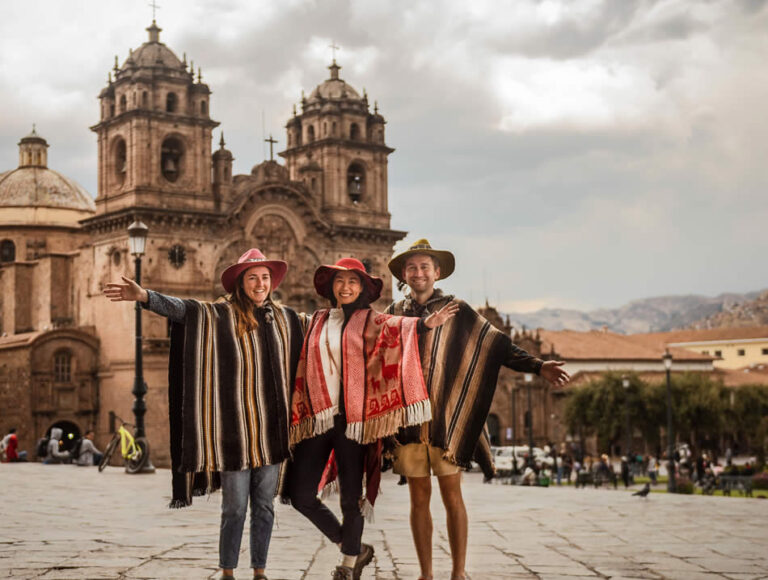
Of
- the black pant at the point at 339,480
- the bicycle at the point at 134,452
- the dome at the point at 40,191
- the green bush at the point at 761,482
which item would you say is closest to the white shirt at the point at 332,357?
the black pant at the point at 339,480

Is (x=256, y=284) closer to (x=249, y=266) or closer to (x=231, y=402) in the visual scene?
(x=249, y=266)

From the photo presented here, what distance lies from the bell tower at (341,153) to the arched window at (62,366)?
1426 cm

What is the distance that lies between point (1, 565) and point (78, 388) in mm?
40673

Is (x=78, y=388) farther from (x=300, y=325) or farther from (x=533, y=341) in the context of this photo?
(x=300, y=325)

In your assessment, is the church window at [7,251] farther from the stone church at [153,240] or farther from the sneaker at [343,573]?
the sneaker at [343,573]

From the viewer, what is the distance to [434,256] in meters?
7.47

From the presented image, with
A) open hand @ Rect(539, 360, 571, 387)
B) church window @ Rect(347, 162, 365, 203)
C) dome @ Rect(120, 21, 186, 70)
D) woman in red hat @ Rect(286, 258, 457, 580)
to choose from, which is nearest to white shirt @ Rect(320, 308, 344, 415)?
woman in red hat @ Rect(286, 258, 457, 580)

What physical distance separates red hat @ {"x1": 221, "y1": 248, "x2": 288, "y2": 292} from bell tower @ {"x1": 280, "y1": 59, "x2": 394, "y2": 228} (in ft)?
154

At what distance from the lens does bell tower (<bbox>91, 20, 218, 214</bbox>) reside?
47.1 meters

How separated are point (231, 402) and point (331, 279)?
42.5 inches

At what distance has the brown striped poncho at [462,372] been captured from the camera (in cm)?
705

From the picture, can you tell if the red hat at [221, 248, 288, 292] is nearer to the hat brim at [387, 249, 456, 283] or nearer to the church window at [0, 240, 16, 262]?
the hat brim at [387, 249, 456, 283]

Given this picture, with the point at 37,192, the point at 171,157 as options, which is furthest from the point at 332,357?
the point at 37,192

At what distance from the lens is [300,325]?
24.3ft
